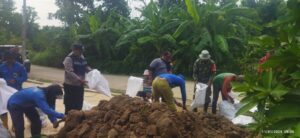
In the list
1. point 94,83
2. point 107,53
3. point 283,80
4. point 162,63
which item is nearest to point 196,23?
point 107,53

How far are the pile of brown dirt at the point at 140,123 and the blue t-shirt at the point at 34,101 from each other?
301 millimetres

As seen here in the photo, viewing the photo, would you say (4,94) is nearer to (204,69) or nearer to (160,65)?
(160,65)

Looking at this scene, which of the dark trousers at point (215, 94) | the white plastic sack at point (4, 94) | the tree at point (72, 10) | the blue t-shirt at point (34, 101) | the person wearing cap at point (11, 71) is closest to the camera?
the blue t-shirt at point (34, 101)

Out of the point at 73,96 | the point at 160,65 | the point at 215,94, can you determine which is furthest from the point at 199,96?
the point at 73,96

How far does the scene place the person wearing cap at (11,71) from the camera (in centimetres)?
703

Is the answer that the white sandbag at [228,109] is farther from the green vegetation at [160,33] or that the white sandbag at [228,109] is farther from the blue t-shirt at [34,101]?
the blue t-shirt at [34,101]

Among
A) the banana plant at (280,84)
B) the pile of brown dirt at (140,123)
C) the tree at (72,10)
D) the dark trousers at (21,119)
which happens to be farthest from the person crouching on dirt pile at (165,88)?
the tree at (72,10)

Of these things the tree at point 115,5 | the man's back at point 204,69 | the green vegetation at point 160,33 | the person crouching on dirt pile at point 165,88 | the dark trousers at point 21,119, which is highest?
the tree at point 115,5

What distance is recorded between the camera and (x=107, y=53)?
20578mm

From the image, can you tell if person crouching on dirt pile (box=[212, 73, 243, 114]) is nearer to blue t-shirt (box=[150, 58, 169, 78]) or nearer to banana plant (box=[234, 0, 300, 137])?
blue t-shirt (box=[150, 58, 169, 78])

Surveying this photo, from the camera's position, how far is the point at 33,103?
5746 millimetres

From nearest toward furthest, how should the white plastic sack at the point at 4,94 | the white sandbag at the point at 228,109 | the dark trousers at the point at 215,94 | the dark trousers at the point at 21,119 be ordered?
1. the dark trousers at the point at 21,119
2. the white plastic sack at the point at 4,94
3. the white sandbag at the point at 228,109
4. the dark trousers at the point at 215,94

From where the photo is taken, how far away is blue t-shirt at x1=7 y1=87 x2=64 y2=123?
5361 mm

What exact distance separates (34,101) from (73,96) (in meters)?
1.71
